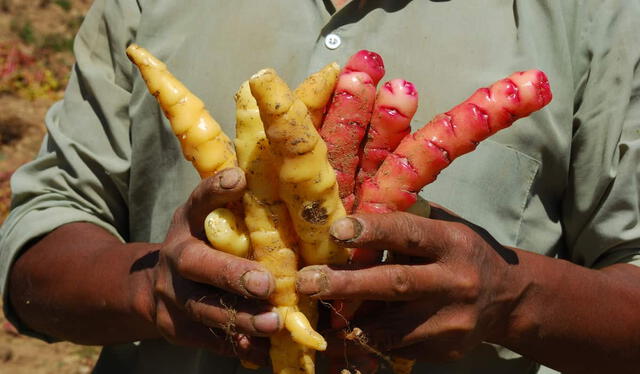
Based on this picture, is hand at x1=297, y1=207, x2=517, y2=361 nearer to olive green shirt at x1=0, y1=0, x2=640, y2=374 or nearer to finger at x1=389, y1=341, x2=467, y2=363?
finger at x1=389, y1=341, x2=467, y2=363

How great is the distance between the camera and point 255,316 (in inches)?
50.0

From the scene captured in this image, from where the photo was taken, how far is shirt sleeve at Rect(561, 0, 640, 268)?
1612 mm

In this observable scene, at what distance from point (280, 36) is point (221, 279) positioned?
645mm

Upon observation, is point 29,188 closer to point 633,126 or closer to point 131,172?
point 131,172

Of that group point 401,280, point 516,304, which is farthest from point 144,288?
point 516,304

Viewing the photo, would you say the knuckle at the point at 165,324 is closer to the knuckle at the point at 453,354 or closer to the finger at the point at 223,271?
the finger at the point at 223,271

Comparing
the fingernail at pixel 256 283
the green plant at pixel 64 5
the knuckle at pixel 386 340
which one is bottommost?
the green plant at pixel 64 5

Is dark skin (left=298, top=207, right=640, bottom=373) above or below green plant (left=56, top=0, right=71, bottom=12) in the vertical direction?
above

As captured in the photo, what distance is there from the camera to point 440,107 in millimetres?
1633

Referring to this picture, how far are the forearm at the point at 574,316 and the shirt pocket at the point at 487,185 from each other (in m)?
0.16

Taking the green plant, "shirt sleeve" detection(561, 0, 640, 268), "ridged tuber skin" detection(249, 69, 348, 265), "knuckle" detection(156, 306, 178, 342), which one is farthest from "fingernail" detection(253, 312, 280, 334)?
the green plant

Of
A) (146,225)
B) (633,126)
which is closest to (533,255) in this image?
(633,126)

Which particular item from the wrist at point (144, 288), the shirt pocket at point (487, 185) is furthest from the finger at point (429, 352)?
the wrist at point (144, 288)

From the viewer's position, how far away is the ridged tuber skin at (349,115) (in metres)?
1.33
